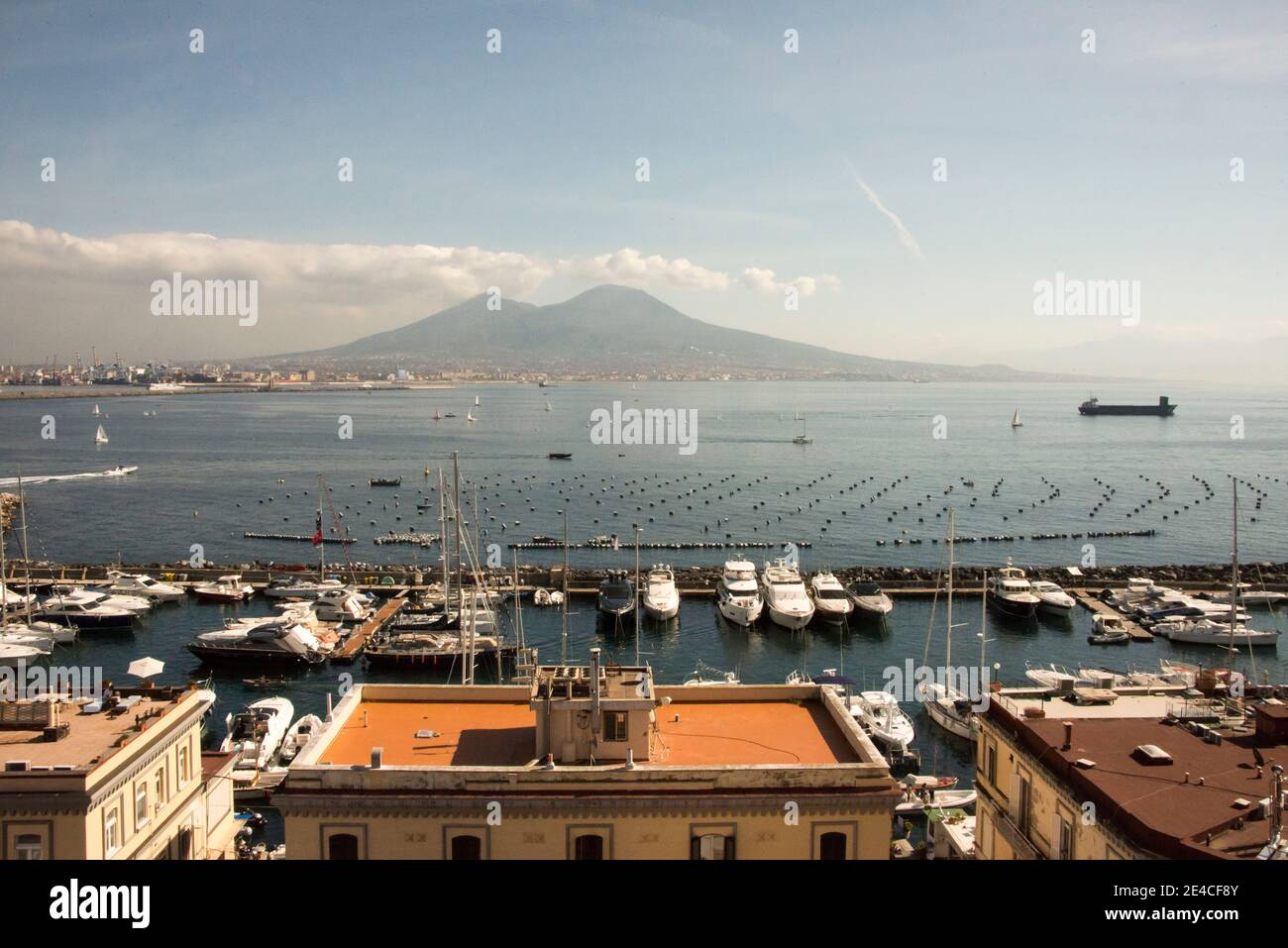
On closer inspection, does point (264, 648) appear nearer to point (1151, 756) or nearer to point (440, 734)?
point (440, 734)

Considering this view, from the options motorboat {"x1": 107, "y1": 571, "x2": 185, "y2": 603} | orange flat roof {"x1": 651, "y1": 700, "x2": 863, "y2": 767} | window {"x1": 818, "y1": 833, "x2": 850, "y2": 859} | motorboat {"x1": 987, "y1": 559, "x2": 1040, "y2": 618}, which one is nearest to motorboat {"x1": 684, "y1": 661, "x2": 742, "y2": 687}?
motorboat {"x1": 987, "y1": 559, "x2": 1040, "y2": 618}

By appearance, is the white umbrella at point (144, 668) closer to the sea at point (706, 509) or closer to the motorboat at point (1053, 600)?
the sea at point (706, 509)

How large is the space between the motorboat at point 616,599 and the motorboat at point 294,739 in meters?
10.7

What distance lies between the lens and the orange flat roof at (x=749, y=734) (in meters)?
8.52

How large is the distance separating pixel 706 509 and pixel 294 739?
35096mm

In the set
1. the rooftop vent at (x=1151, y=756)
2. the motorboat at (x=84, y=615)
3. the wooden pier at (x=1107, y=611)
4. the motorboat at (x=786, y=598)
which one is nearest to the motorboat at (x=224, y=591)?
the motorboat at (x=84, y=615)

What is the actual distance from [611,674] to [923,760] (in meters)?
12.3

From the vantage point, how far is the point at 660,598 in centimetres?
2928

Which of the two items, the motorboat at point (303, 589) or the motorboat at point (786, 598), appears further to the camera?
the motorboat at point (303, 589)

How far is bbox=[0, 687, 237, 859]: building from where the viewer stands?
26.5ft

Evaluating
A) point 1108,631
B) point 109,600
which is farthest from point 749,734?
point 109,600
